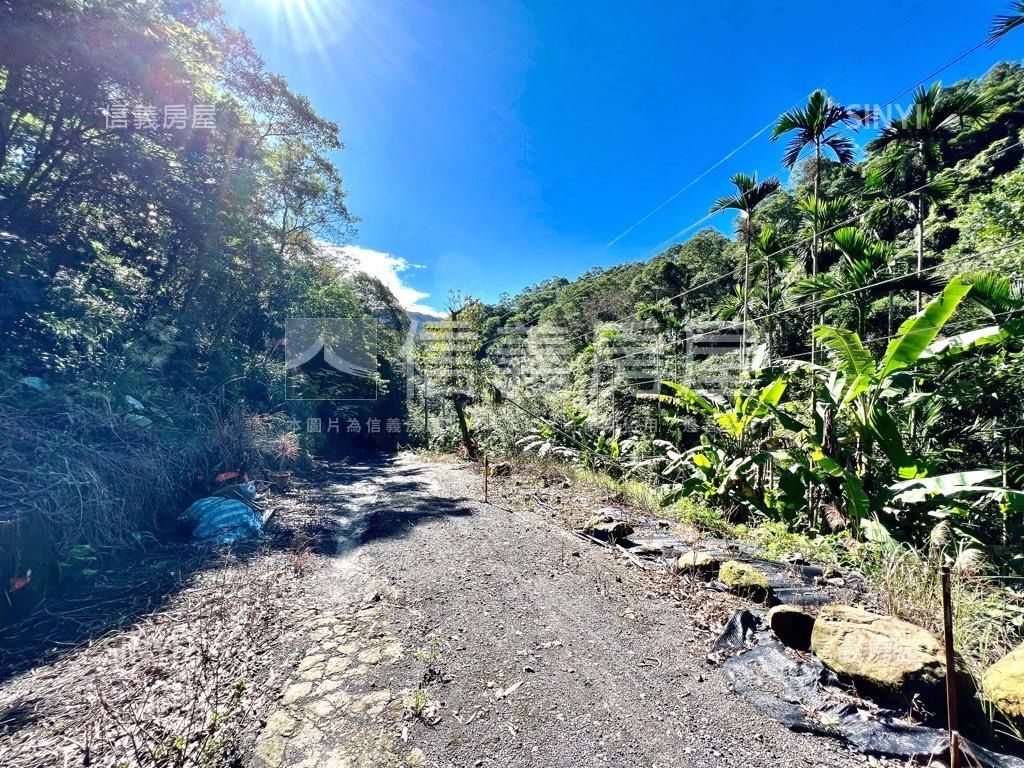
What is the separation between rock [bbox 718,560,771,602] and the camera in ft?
10.5

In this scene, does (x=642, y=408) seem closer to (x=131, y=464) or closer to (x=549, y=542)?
(x=549, y=542)

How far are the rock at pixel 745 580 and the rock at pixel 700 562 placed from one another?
129mm

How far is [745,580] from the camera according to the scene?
3275 mm

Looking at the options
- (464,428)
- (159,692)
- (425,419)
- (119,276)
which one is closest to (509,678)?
(159,692)

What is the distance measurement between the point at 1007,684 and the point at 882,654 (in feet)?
1.35

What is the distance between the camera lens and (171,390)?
695cm

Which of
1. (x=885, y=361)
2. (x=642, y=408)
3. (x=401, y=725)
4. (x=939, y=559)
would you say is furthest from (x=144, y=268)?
(x=939, y=559)

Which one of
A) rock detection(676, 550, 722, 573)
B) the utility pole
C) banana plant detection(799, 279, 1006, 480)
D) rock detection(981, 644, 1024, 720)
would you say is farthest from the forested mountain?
the utility pole

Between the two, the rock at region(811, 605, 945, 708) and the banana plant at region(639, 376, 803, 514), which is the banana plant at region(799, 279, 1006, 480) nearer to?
the banana plant at region(639, 376, 803, 514)

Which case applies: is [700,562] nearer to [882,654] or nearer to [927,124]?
[882,654]

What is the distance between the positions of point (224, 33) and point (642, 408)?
44.4 ft

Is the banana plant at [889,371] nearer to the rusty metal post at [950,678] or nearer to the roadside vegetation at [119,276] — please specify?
the rusty metal post at [950,678]

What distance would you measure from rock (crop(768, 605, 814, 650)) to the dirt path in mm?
468

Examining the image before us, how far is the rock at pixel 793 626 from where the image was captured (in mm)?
2529
